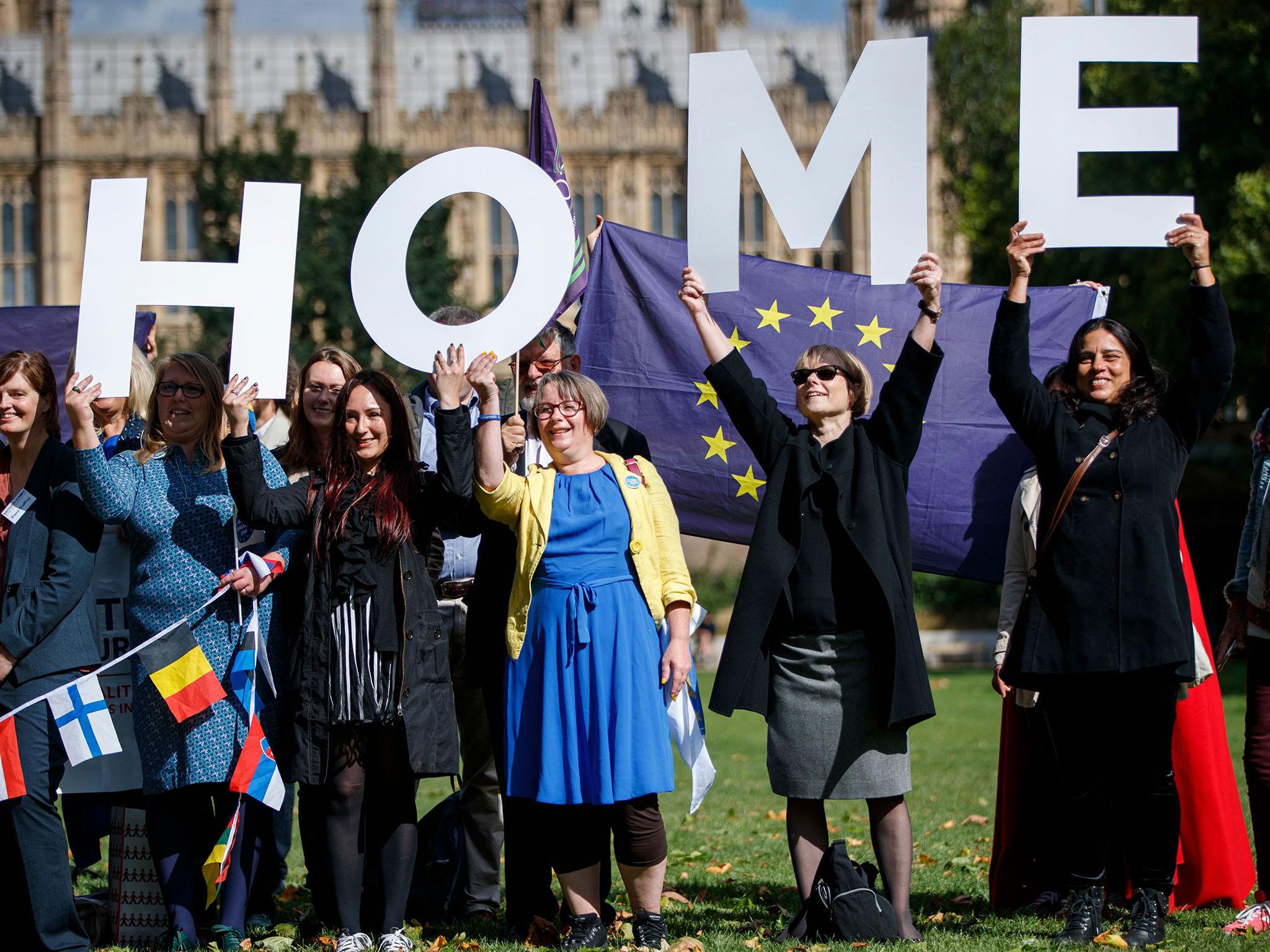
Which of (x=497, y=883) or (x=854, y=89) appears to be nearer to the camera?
(x=854, y=89)

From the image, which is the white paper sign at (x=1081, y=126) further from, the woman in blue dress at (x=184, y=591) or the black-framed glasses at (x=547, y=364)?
the woman in blue dress at (x=184, y=591)

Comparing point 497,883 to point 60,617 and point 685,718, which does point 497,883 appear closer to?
point 685,718

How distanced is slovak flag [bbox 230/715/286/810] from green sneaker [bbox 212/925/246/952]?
0.49m

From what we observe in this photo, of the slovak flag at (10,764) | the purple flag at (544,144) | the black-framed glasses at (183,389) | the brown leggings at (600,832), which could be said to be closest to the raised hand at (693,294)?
the purple flag at (544,144)

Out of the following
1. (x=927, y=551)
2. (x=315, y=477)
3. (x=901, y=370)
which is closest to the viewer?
(x=901, y=370)

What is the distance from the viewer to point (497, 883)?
5867mm

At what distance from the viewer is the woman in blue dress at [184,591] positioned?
16.6 ft

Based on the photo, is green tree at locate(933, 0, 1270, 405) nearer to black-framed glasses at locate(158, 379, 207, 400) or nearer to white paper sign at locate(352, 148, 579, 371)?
white paper sign at locate(352, 148, 579, 371)

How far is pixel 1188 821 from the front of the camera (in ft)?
18.3

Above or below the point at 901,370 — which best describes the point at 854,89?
above

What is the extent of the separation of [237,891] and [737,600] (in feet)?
6.64

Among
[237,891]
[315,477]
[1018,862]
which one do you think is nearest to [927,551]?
[1018,862]

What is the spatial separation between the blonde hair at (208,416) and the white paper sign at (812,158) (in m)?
1.73

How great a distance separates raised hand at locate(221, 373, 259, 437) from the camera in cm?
501
